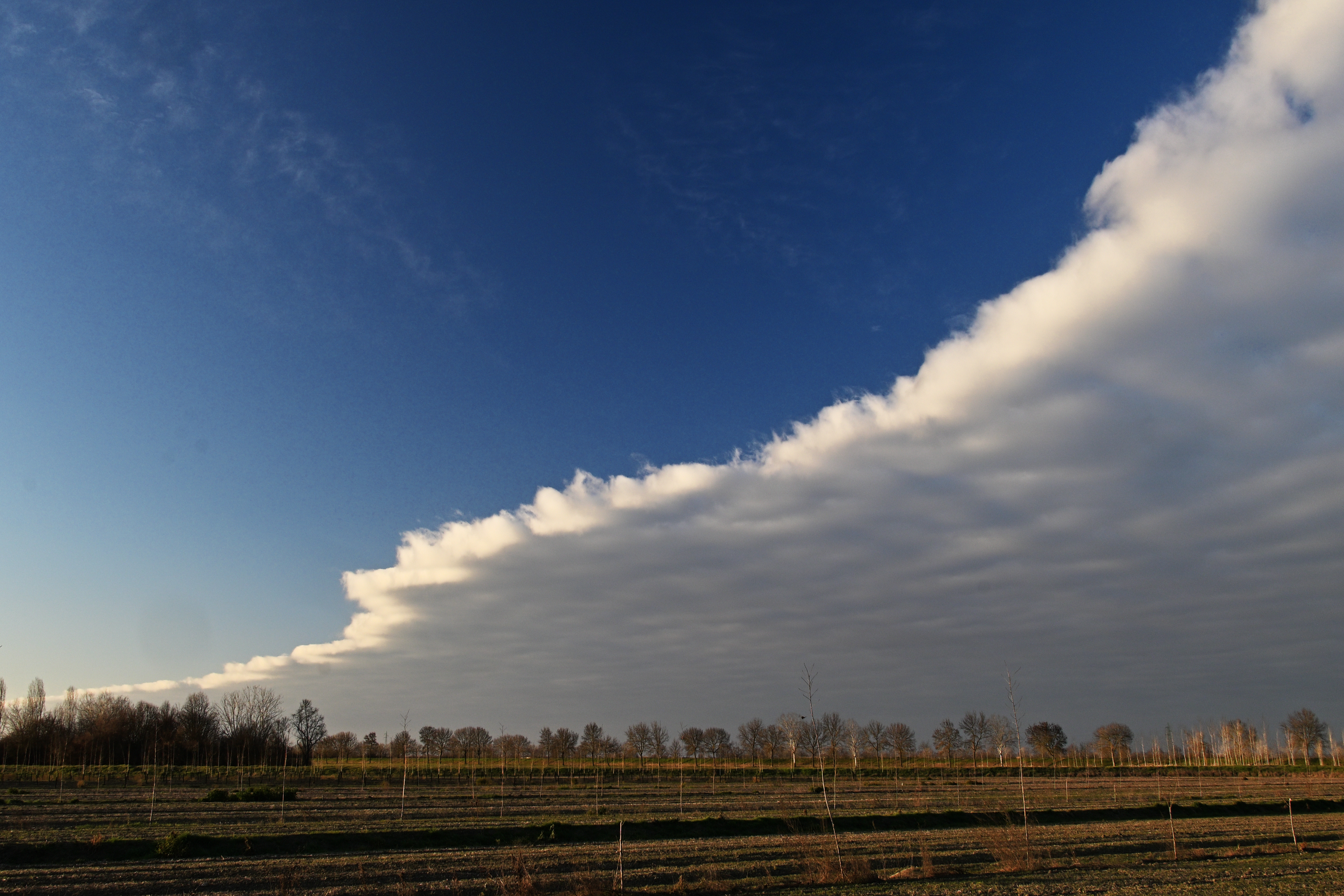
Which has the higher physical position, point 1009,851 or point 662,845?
point 1009,851

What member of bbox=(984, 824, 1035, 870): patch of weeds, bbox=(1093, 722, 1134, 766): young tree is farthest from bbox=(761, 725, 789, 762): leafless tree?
bbox=(984, 824, 1035, 870): patch of weeds

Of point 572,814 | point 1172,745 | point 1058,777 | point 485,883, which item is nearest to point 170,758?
point 572,814

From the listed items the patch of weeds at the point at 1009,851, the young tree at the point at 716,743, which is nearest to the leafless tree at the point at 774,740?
the young tree at the point at 716,743

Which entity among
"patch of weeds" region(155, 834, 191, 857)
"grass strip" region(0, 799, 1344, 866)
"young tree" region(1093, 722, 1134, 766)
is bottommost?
"young tree" region(1093, 722, 1134, 766)

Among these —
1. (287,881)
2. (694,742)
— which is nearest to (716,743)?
(694,742)

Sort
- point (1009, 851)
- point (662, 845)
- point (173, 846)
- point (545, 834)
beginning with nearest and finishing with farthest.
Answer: point (1009, 851)
point (173, 846)
point (662, 845)
point (545, 834)

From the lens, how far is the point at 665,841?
34.9 meters

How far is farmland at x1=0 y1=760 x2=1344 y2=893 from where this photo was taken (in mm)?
22922

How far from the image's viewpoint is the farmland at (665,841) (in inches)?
902

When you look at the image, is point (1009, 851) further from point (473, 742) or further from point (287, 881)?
point (473, 742)

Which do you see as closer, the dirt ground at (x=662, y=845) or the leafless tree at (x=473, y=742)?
the dirt ground at (x=662, y=845)

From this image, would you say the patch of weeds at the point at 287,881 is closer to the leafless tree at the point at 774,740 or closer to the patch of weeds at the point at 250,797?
the patch of weeds at the point at 250,797

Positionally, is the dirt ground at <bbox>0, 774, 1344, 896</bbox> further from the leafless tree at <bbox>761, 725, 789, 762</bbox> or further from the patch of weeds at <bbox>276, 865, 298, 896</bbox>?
the leafless tree at <bbox>761, 725, 789, 762</bbox>

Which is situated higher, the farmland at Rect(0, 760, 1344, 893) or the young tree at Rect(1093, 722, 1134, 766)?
the farmland at Rect(0, 760, 1344, 893)
